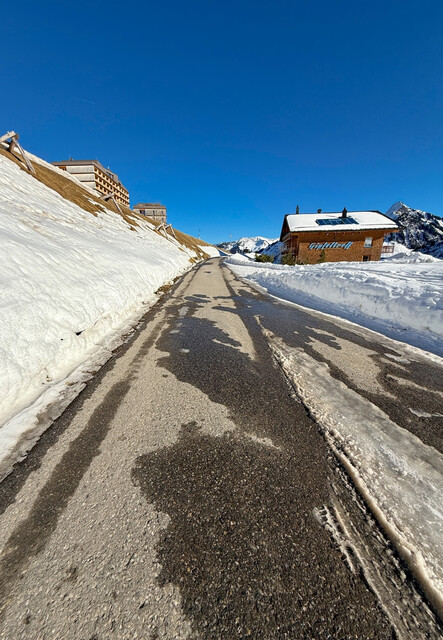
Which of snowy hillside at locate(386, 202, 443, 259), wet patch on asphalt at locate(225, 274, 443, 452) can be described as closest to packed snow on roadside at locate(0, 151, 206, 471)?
wet patch on asphalt at locate(225, 274, 443, 452)

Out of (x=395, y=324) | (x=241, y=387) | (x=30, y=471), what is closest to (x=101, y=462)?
(x=30, y=471)

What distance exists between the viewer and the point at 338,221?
3872 cm

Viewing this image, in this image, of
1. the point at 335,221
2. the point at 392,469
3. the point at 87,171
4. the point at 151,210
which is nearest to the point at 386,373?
the point at 392,469

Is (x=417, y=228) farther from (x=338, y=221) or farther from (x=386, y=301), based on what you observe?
(x=386, y=301)

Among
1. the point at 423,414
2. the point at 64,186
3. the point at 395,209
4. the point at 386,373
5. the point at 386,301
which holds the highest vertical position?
the point at 395,209

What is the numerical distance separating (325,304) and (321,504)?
305 inches

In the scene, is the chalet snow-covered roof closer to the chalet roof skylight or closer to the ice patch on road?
the chalet roof skylight

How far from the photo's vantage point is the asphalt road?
130cm

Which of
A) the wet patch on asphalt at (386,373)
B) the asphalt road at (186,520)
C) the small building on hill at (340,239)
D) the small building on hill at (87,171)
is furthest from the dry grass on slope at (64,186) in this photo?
the small building on hill at (87,171)

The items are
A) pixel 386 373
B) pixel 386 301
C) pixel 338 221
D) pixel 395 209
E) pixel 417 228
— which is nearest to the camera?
pixel 386 373

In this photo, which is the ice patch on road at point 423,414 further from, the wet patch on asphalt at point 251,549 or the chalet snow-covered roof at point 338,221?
the chalet snow-covered roof at point 338,221

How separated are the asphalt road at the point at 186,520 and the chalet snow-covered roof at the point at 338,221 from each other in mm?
38692

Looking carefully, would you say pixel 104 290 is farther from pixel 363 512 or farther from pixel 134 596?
pixel 363 512

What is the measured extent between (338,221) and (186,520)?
45.3 m
